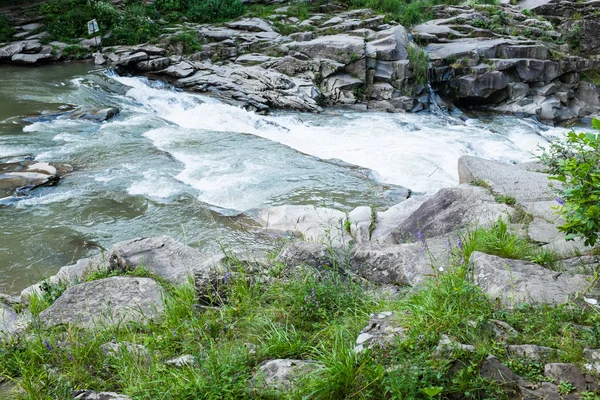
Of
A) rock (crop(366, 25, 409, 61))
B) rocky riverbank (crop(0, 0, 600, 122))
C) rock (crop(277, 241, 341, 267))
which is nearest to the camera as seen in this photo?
rock (crop(277, 241, 341, 267))

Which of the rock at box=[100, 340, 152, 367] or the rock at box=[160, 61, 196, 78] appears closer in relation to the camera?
the rock at box=[100, 340, 152, 367]

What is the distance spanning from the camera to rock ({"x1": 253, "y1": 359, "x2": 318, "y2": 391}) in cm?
275

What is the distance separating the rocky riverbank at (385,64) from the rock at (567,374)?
1343 centimetres

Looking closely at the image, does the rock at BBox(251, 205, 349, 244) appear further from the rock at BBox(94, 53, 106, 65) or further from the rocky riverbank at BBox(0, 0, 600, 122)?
the rock at BBox(94, 53, 106, 65)

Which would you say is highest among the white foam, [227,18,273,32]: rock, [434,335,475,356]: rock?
[227,18,273,32]: rock

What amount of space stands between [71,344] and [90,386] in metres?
0.49

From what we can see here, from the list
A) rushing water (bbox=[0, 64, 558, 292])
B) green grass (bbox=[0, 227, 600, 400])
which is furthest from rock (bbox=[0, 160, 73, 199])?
green grass (bbox=[0, 227, 600, 400])

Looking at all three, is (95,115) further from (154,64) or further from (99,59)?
(99,59)

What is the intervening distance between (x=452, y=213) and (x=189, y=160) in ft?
22.3

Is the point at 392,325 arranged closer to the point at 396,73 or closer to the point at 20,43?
the point at 396,73

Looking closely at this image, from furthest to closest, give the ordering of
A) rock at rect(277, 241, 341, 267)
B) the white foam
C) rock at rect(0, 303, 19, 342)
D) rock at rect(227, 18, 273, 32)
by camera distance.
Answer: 1. rock at rect(227, 18, 273, 32)
2. the white foam
3. rock at rect(277, 241, 341, 267)
4. rock at rect(0, 303, 19, 342)

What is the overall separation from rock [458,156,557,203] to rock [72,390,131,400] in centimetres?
458

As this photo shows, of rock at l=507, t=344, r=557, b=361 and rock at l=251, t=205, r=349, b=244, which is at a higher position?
rock at l=507, t=344, r=557, b=361

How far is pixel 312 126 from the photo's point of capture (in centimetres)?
1428
